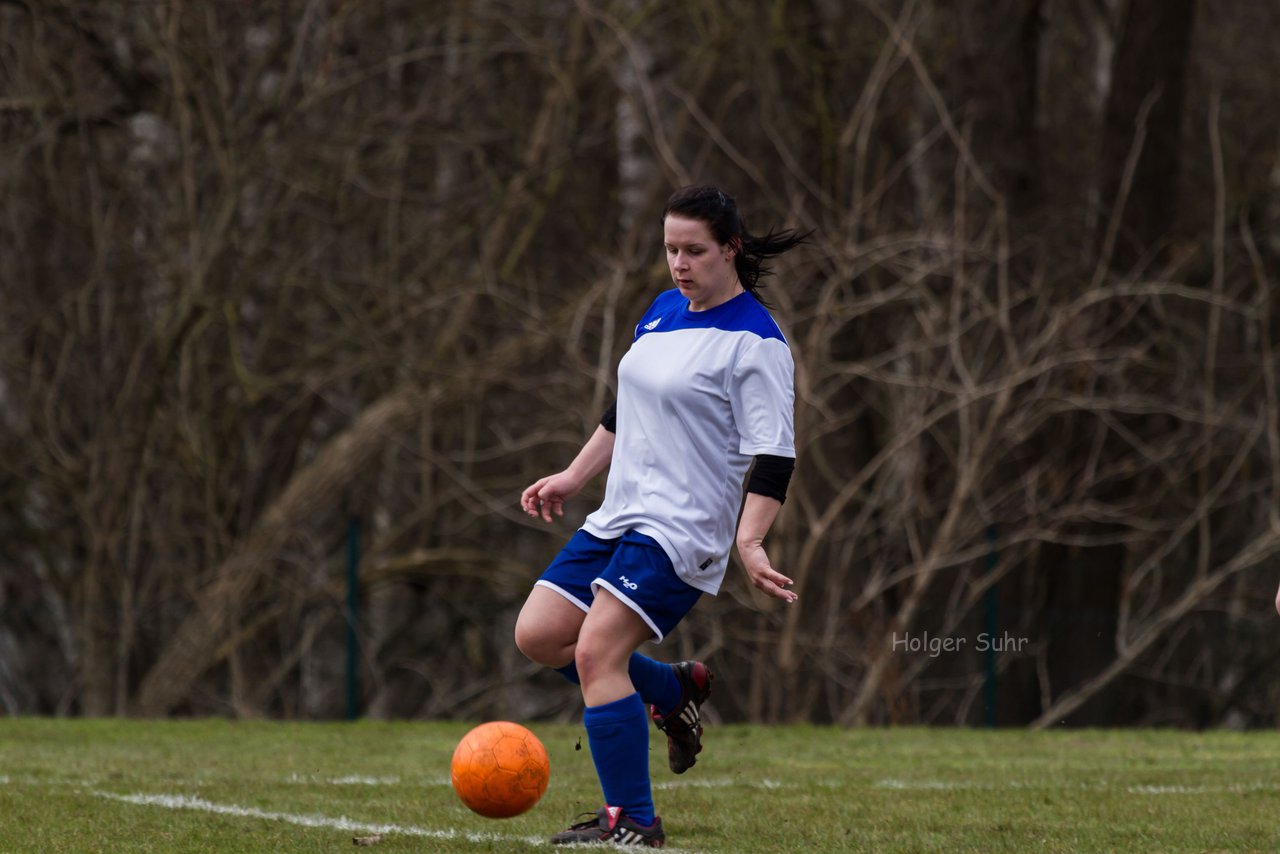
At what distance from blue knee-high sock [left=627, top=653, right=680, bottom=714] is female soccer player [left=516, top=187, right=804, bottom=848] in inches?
14.3

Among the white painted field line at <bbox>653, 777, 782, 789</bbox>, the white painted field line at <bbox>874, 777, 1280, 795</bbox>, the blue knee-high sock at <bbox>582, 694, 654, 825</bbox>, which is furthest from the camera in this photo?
the white painted field line at <bbox>653, 777, 782, 789</bbox>

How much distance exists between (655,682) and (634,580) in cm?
75

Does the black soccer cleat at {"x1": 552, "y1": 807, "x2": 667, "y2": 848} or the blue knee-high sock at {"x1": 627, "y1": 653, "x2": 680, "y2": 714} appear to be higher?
the blue knee-high sock at {"x1": 627, "y1": 653, "x2": 680, "y2": 714}

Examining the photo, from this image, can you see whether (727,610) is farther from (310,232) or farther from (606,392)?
(310,232)

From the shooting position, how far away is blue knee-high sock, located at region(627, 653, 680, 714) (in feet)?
18.8

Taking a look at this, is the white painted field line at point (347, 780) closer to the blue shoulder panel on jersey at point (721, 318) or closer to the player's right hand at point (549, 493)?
the player's right hand at point (549, 493)

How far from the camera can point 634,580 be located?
5102mm

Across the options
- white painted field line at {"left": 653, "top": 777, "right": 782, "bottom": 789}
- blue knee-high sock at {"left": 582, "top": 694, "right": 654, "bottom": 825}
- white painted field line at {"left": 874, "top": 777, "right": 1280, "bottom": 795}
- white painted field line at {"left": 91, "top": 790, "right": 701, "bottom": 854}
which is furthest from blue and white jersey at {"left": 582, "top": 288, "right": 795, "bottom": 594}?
white painted field line at {"left": 874, "top": 777, "right": 1280, "bottom": 795}

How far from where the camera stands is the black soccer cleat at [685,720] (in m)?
5.87

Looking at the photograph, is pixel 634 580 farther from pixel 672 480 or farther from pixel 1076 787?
pixel 1076 787

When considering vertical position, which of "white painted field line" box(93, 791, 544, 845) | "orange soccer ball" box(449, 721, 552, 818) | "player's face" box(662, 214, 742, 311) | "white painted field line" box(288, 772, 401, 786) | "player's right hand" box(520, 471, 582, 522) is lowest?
"white painted field line" box(288, 772, 401, 786)

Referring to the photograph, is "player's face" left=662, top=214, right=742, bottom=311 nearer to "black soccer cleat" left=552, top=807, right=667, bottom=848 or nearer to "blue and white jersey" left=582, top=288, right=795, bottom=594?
"blue and white jersey" left=582, top=288, right=795, bottom=594

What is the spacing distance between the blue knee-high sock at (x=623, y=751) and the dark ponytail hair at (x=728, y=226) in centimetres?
123

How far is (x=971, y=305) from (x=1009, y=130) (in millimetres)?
2220
